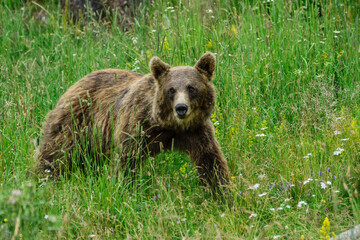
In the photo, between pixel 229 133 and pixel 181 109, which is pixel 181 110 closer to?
pixel 181 109

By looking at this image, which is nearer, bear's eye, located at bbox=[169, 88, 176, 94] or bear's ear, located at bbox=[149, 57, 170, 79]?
bear's eye, located at bbox=[169, 88, 176, 94]

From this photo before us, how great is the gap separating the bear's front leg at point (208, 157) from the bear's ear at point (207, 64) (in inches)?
19.2

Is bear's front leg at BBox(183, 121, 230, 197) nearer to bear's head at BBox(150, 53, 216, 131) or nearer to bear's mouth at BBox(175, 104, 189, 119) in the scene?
bear's head at BBox(150, 53, 216, 131)

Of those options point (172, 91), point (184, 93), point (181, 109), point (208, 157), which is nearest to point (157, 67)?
point (172, 91)

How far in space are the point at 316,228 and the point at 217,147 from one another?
1457 mm

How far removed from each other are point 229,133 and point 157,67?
40.6 inches

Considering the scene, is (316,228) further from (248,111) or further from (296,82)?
(296,82)

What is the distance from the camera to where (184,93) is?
4371 mm

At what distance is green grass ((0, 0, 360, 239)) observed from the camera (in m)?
3.54

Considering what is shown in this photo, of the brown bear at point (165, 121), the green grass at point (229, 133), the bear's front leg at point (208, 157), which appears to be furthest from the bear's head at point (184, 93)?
the green grass at point (229, 133)

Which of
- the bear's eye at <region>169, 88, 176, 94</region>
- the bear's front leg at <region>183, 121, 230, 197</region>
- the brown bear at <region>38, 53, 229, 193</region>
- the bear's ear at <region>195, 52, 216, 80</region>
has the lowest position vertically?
the bear's front leg at <region>183, 121, 230, 197</region>

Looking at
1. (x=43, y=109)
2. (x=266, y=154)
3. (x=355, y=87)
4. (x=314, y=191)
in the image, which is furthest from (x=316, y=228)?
(x=43, y=109)

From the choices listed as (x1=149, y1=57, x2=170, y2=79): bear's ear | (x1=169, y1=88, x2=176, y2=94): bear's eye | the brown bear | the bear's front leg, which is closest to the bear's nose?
the brown bear

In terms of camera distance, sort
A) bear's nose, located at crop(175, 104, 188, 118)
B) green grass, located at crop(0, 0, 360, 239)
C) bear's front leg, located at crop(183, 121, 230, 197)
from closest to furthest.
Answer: green grass, located at crop(0, 0, 360, 239)
bear's nose, located at crop(175, 104, 188, 118)
bear's front leg, located at crop(183, 121, 230, 197)
